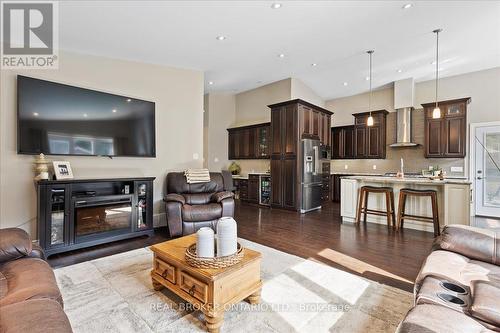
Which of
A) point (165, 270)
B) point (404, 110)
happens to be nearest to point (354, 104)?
point (404, 110)

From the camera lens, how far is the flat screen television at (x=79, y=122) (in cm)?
318

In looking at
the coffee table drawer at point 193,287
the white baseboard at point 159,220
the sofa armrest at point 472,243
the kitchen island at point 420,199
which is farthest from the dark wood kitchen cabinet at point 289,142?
the coffee table drawer at point 193,287

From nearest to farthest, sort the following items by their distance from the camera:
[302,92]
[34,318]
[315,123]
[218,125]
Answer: [34,318], [315,123], [302,92], [218,125]

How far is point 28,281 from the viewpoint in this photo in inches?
52.8

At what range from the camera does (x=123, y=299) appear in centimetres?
195

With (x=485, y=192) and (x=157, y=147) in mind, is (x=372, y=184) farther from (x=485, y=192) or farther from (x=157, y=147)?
(x=157, y=147)

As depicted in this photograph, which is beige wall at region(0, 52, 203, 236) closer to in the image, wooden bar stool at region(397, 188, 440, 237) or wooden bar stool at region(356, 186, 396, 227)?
wooden bar stool at region(356, 186, 396, 227)

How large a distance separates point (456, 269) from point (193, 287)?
177 centimetres

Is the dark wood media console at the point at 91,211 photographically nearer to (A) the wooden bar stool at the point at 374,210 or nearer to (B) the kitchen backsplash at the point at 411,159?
(A) the wooden bar stool at the point at 374,210

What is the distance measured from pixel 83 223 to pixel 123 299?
182 centimetres

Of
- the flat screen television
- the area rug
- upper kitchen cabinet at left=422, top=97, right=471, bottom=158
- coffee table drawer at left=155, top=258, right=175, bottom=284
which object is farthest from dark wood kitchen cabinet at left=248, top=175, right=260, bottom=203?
coffee table drawer at left=155, top=258, right=175, bottom=284

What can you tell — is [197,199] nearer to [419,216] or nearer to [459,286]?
[459,286]

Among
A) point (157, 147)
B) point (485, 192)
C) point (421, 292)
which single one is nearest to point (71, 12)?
point (157, 147)

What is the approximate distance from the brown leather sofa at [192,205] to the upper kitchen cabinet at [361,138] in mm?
4775
